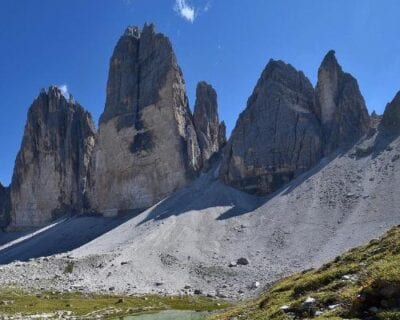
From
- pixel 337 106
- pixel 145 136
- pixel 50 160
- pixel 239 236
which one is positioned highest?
pixel 50 160

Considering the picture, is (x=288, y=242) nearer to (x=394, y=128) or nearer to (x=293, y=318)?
(x=394, y=128)

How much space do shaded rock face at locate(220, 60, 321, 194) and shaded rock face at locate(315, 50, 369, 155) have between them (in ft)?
8.80

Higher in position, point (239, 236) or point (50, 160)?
point (50, 160)

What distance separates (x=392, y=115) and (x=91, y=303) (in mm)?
76357

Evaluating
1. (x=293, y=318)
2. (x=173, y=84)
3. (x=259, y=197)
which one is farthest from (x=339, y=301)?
(x=173, y=84)

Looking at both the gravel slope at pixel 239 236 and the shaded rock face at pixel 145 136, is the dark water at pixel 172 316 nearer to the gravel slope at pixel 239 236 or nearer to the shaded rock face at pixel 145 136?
the gravel slope at pixel 239 236

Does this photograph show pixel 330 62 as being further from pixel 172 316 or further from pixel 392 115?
pixel 172 316

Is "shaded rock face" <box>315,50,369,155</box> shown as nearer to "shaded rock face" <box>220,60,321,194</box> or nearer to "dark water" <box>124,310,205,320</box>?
"shaded rock face" <box>220,60,321,194</box>

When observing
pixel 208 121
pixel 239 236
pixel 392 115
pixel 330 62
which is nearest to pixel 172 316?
pixel 239 236

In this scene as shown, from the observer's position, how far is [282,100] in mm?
124375

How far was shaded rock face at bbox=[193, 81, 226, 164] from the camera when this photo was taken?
144 metres

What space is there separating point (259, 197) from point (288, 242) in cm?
3063

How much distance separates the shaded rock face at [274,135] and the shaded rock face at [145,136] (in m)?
17.0

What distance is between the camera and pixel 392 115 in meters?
104
